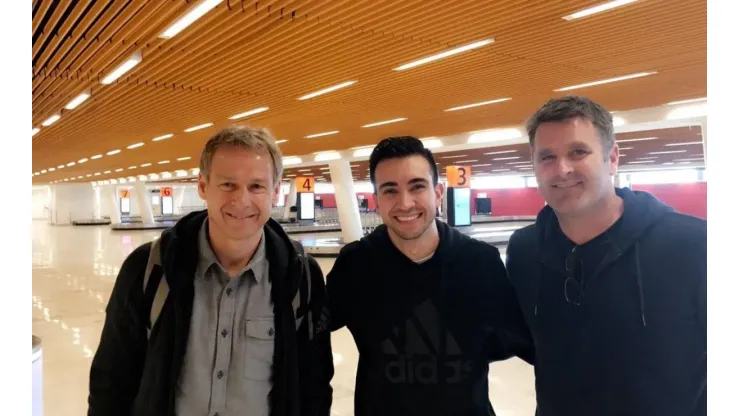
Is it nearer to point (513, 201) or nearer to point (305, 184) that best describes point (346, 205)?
point (305, 184)

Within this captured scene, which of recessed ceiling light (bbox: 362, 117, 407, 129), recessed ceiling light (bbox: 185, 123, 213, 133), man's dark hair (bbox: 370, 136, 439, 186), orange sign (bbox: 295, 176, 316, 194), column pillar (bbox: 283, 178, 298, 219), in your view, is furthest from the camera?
column pillar (bbox: 283, 178, 298, 219)

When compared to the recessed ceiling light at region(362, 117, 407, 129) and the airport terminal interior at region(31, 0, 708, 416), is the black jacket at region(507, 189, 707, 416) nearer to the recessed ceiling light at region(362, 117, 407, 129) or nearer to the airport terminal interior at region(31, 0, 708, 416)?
the airport terminal interior at region(31, 0, 708, 416)

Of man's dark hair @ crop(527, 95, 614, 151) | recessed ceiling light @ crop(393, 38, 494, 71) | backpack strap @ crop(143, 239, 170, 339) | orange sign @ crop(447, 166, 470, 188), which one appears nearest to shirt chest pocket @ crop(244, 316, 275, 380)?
backpack strap @ crop(143, 239, 170, 339)

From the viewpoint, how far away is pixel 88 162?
25.0 metres

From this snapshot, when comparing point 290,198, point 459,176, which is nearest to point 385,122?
point 459,176

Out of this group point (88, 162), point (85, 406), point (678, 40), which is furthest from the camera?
point (88, 162)

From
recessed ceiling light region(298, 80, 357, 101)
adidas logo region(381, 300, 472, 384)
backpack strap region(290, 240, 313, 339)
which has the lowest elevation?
adidas logo region(381, 300, 472, 384)

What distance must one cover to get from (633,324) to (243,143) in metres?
1.68

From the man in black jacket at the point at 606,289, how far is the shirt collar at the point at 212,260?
1.17 metres

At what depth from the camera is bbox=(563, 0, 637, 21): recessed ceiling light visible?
211 inches

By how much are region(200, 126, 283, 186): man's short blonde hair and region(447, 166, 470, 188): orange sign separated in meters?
16.8
